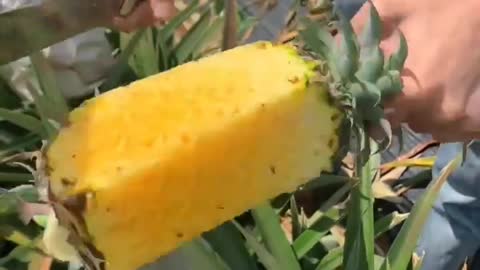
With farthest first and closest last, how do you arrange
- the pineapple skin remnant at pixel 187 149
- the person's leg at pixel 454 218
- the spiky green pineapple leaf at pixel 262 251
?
1. the person's leg at pixel 454 218
2. the spiky green pineapple leaf at pixel 262 251
3. the pineapple skin remnant at pixel 187 149

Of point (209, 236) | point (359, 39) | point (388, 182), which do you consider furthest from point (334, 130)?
point (388, 182)

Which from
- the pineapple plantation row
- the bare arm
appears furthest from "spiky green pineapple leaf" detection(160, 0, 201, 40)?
the bare arm

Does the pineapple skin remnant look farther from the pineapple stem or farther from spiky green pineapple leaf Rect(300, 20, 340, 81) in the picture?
the pineapple stem

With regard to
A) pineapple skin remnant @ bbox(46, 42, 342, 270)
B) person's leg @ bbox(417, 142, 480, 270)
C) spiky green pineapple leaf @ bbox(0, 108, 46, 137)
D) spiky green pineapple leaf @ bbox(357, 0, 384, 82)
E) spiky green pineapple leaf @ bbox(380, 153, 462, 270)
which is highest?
spiky green pineapple leaf @ bbox(357, 0, 384, 82)

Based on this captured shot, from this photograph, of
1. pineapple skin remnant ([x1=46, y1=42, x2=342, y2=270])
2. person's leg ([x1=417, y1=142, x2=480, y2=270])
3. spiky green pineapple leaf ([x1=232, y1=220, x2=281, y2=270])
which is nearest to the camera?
pineapple skin remnant ([x1=46, y1=42, x2=342, y2=270])

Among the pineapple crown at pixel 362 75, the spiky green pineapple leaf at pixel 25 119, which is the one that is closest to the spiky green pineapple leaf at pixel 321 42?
the pineapple crown at pixel 362 75

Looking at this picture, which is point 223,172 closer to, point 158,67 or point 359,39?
point 359,39

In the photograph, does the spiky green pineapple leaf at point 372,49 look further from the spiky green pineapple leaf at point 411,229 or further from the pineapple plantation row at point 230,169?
the spiky green pineapple leaf at point 411,229

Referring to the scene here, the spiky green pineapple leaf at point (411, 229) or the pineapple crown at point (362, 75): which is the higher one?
the pineapple crown at point (362, 75)
